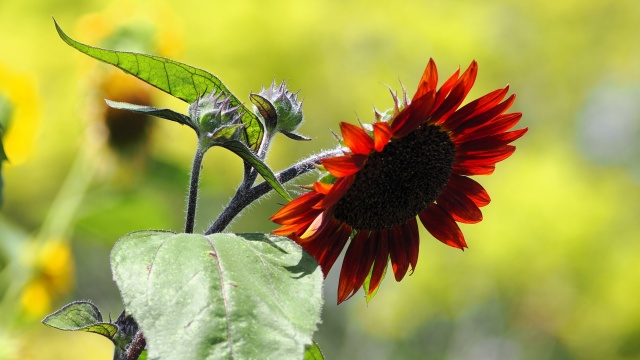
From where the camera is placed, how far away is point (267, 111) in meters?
0.58

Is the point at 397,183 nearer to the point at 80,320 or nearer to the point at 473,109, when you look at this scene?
the point at 473,109

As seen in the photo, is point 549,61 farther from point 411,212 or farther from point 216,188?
point 411,212

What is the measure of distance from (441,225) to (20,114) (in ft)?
2.01

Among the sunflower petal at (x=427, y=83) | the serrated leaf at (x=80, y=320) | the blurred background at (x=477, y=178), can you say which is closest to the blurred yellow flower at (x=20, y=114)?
the serrated leaf at (x=80, y=320)

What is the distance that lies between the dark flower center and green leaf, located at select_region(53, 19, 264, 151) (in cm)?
7

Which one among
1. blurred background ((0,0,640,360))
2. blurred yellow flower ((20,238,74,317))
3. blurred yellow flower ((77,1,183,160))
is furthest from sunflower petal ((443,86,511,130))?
blurred background ((0,0,640,360))

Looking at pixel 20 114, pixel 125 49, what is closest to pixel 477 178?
pixel 125 49

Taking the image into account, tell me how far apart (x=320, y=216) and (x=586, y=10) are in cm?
713

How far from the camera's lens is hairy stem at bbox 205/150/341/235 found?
559mm

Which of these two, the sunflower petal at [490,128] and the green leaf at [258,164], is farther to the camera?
the sunflower petal at [490,128]

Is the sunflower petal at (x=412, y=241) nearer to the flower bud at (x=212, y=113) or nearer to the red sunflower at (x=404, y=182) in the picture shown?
the red sunflower at (x=404, y=182)

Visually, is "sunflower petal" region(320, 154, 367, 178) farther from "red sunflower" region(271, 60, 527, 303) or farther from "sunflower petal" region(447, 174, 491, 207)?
"sunflower petal" region(447, 174, 491, 207)

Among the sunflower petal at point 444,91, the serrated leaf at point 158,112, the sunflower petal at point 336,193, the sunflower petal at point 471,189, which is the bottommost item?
the sunflower petal at point 336,193

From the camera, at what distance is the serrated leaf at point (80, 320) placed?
0.54 metres
